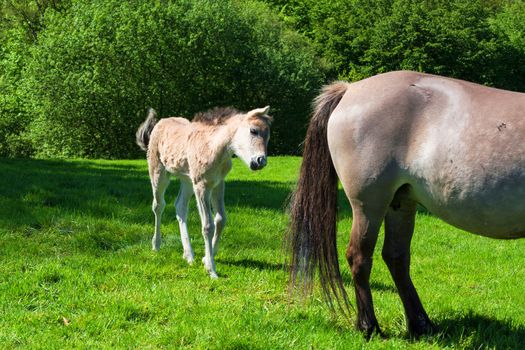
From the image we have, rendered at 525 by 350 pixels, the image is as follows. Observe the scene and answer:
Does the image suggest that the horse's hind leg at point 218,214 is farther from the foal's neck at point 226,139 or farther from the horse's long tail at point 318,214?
the horse's long tail at point 318,214

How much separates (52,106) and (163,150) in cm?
2438

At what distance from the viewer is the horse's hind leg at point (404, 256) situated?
442 cm

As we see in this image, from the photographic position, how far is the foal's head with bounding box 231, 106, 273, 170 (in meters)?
5.99

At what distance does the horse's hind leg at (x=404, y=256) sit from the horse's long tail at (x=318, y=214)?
0.42 m

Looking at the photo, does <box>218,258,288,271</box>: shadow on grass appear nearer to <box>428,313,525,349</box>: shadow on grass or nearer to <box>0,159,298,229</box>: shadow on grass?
<box>0,159,298,229</box>: shadow on grass

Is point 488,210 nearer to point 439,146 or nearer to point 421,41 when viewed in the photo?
point 439,146

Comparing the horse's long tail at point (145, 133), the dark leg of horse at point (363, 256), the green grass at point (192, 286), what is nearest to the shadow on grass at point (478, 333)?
the green grass at point (192, 286)

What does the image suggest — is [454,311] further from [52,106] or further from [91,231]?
[52,106]

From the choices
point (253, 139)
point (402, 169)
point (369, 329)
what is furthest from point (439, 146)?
point (253, 139)

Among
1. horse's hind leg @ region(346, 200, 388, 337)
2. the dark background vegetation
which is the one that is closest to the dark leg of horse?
horse's hind leg @ region(346, 200, 388, 337)

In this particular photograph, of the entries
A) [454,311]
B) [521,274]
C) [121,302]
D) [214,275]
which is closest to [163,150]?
[214,275]

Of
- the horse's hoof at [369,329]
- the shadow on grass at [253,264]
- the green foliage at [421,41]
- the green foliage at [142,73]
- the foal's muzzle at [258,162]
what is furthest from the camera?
the green foliage at [421,41]

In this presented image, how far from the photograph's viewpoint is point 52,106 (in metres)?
29.5

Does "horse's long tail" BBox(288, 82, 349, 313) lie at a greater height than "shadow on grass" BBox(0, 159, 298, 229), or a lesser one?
greater
